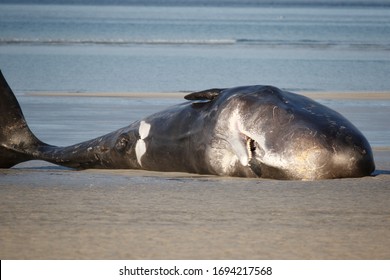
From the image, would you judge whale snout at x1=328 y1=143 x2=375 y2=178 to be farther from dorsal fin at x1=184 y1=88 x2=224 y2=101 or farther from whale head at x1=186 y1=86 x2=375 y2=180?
dorsal fin at x1=184 y1=88 x2=224 y2=101

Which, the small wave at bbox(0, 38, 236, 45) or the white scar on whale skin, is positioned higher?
the small wave at bbox(0, 38, 236, 45)

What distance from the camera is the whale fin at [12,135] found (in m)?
8.59

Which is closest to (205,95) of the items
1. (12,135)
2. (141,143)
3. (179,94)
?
(141,143)

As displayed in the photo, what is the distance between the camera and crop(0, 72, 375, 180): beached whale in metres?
7.22

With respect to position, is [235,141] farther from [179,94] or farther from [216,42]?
[216,42]

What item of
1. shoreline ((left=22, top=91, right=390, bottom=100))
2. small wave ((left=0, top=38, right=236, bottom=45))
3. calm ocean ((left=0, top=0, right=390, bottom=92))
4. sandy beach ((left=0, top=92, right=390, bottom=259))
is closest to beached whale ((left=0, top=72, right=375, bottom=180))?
sandy beach ((left=0, top=92, right=390, bottom=259))

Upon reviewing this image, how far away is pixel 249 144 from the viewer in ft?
24.3

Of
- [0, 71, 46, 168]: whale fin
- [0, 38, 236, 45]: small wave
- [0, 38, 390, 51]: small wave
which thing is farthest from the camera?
[0, 38, 236, 45]: small wave

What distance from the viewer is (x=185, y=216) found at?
5.93 meters

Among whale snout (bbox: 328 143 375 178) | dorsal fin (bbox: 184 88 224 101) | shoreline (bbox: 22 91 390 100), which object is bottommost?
whale snout (bbox: 328 143 375 178)

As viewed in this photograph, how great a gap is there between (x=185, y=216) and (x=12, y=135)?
322cm

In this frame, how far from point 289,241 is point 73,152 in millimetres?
3696

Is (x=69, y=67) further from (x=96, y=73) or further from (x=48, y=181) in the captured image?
(x=48, y=181)

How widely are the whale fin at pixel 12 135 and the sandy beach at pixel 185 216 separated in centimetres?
16
